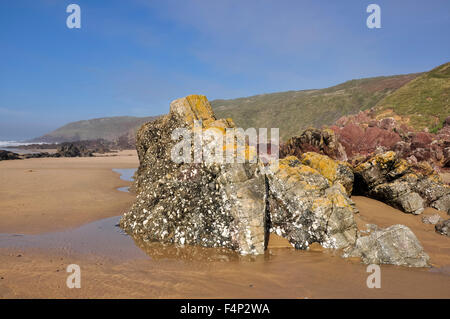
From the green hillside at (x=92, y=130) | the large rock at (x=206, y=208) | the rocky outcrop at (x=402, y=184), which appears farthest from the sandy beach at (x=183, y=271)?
the green hillside at (x=92, y=130)

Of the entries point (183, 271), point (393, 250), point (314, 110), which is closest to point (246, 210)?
point (183, 271)

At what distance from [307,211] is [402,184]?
182 inches

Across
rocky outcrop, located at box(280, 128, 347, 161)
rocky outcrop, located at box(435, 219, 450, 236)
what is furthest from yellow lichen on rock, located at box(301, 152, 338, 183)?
rocky outcrop, located at box(280, 128, 347, 161)

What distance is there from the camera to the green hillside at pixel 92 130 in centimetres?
12344

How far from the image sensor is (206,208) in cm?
606

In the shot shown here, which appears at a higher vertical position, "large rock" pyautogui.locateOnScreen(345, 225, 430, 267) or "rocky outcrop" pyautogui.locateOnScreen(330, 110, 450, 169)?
"rocky outcrop" pyautogui.locateOnScreen(330, 110, 450, 169)

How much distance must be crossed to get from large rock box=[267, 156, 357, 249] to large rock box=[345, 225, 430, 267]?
0.62m

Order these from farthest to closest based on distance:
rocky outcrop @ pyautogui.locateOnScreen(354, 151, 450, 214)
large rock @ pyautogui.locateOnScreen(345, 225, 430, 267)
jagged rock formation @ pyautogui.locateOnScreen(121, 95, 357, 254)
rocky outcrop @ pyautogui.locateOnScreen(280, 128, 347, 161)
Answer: rocky outcrop @ pyautogui.locateOnScreen(280, 128, 347, 161) → rocky outcrop @ pyautogui.locateOnScreen(354, 151, 450, 214) → jagged rock formation @ pyautogui.locateOnScreen(121, 95, 357, 254) → large rock @ pyautogui.locateOnScreen(345, 225, 430, 267)

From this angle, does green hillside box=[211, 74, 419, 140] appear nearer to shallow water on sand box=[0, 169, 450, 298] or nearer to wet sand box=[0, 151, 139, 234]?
wet sand box=[0, 151, 139, 234]

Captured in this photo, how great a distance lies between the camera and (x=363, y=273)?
4492 millimetres

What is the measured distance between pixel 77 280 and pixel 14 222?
4.44m

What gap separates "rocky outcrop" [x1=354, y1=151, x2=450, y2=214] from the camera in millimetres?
8586

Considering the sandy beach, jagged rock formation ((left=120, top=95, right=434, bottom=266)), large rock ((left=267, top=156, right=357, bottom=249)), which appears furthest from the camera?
large rock ((left=267, top=156, right=357, bottom=249))
